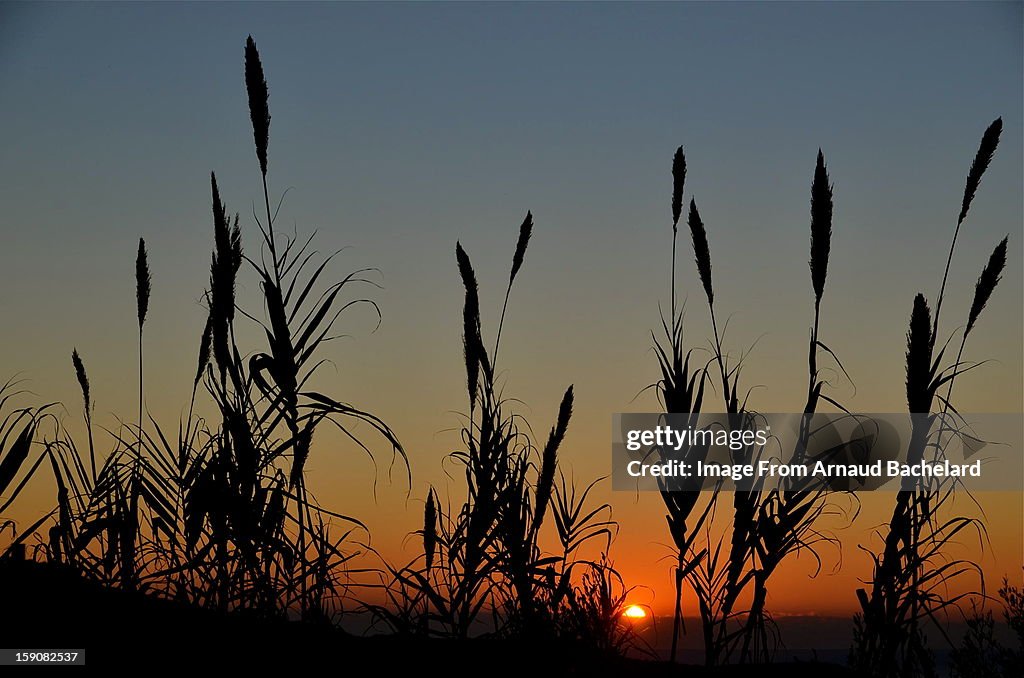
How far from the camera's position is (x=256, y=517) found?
3.16 metres

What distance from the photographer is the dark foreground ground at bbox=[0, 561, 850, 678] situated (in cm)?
258

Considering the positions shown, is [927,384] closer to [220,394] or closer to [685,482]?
[685,482]

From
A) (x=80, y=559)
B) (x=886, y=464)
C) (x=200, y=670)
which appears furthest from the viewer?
(x=80, y=559)

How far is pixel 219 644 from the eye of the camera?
2664mm

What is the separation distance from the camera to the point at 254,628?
285 centimetres

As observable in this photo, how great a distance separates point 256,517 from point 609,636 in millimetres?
1409

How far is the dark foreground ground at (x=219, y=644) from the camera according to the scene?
258cm

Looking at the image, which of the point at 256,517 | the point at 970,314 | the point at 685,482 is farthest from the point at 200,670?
the point at 970,314

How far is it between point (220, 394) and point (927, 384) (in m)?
2.08

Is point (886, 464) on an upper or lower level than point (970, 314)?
lower

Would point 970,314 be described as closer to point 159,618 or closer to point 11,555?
point 159,618

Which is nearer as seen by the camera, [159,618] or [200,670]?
[200,670]

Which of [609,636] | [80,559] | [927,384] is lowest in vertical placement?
[609,636]

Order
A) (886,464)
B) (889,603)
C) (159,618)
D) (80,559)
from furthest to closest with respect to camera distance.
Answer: (80,559) → (886,464) → (889,603) → (159,618)
